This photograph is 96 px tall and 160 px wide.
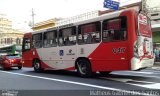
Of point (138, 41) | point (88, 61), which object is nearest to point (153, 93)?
point (138, 41)

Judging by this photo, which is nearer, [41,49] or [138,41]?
[138,41]

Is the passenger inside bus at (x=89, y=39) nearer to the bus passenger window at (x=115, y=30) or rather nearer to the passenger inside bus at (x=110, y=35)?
the bus passenger window at (x=115, y=30)

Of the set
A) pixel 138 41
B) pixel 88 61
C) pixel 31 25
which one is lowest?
pixel 88 61

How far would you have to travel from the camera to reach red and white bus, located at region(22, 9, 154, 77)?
11.7 m

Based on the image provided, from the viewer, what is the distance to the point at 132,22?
1163 centimetres

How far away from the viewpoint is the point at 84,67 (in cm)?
1395

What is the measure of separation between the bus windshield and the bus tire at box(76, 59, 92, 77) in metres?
3.09

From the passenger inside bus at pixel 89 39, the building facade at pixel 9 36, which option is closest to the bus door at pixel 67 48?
the passenger inside bus at pixel 89 39

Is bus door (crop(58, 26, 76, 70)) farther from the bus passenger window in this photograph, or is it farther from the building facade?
the building facade

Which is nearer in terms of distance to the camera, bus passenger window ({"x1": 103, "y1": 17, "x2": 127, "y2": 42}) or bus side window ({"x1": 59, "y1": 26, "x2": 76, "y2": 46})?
bus passenger window ({"x1": 103, "y1": 17, "x2": 127, "y2": 42})

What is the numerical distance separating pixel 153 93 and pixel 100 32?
4904 millimetres

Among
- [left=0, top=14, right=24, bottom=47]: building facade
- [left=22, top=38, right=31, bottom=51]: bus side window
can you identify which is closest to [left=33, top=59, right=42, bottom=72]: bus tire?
[left=22, top=38, right=31, bottom=51]: bus side window

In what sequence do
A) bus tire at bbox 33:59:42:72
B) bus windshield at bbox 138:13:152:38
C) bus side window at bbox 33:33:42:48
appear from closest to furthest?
bus windshield at bbox 138:13:152:38 → bus side window at bbox 33:33:42:48 → bus tire at bbox 33:59:42:72

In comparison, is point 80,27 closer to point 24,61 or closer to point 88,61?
point 88,61
